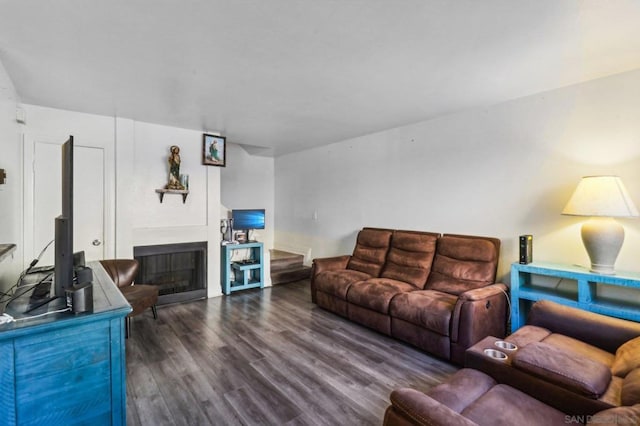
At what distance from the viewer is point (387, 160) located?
14.0 feet

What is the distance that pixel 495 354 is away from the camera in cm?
175

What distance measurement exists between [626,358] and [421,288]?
69.5 inches

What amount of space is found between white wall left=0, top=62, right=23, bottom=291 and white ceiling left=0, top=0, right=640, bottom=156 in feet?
0.65

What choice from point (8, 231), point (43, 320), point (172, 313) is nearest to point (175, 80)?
point (8, 231)

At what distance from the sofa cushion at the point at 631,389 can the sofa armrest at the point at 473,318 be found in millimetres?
1040

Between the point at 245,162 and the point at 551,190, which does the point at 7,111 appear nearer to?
the point at 245,162

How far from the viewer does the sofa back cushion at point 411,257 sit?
11.3ft

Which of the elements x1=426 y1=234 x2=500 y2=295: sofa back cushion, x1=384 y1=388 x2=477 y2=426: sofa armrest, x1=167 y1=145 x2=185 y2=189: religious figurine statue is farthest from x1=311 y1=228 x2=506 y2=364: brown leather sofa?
x1=167 y1=145 x2=185 y2=189: religious figurine statue

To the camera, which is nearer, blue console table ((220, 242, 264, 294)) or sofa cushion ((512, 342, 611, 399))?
sofa cushion ((512, 342, 611, 399))

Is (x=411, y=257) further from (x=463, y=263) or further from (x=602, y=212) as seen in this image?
(x=602, y=212)

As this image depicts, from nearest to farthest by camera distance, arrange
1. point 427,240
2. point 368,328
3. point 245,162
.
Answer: point 368,328, point 427,240, point 245,162

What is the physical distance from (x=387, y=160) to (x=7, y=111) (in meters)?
3.98

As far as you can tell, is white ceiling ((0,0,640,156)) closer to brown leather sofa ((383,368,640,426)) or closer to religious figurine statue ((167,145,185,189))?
→ religious figurine statue ((167,145,185,189))

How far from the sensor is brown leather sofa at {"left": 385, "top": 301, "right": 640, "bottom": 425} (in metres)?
1.15
